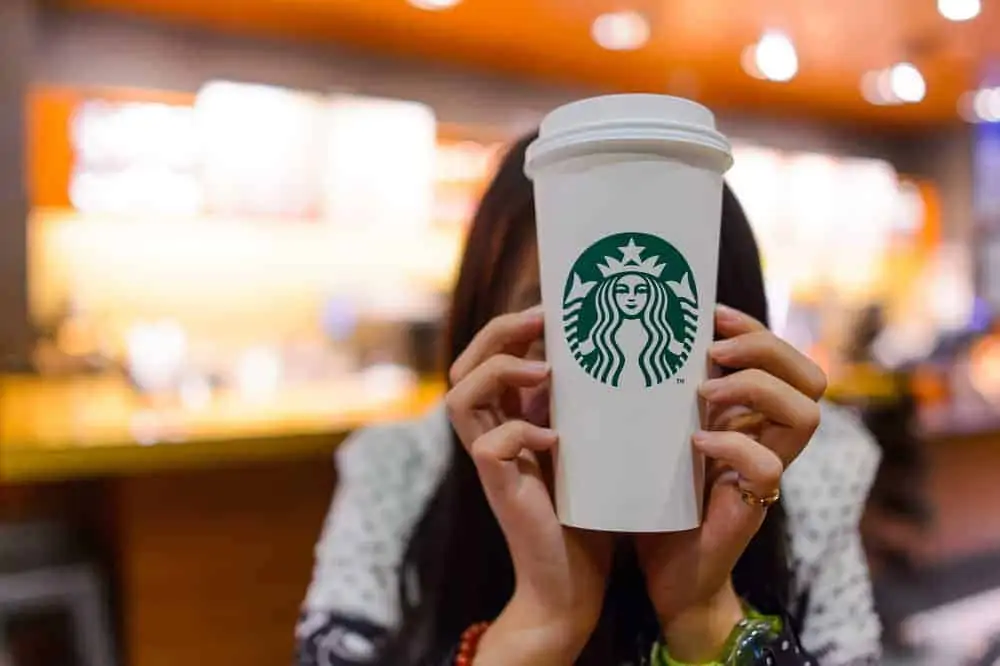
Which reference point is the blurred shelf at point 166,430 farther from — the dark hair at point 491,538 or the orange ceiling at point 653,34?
the orange ceiling at point 653,34

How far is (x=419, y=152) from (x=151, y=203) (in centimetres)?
99

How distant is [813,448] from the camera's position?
0.82 metres

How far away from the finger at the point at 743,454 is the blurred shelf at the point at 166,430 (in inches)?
40.6

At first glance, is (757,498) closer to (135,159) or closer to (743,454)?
(743,454)

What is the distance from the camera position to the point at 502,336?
1.82 feet

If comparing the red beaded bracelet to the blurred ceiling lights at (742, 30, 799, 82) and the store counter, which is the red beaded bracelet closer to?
the store counter

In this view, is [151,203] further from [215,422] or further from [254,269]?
[215,422]

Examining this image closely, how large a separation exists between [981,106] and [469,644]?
14.9 feet

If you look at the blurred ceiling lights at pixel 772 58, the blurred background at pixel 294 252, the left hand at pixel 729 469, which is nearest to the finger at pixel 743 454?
the left hand at pixel 729 469

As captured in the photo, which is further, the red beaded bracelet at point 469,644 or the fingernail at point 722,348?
the red beaded bracelet at point 469,644

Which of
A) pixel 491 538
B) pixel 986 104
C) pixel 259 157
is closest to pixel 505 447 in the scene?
pixel 491 538

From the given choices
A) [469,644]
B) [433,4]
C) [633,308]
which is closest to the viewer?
[633,308]

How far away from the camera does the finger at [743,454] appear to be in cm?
48

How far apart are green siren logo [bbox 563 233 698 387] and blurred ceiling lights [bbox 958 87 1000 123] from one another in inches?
165
